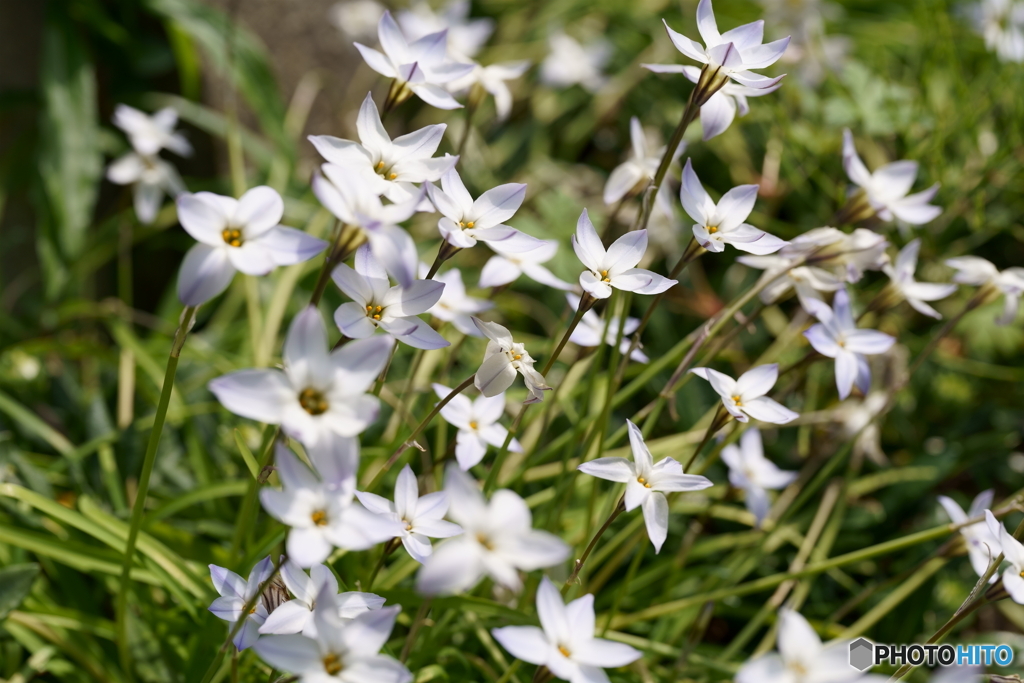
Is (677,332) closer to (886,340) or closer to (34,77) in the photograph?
(886,340)

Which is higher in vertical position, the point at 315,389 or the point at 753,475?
the point at 315,389

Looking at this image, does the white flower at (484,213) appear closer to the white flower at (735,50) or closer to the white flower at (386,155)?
the white flower at (386,155)

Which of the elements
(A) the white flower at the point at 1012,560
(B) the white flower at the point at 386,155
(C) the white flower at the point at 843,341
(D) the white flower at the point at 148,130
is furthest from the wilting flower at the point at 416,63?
(D) the white flower at the point at 148,130

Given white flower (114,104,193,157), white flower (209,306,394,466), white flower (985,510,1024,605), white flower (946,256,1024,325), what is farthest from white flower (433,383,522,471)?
white flower (114,104,193,157)

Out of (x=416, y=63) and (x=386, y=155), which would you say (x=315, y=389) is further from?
(x=416, y=63)

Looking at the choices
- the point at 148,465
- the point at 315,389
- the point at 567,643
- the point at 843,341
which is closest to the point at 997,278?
the point at 843,341

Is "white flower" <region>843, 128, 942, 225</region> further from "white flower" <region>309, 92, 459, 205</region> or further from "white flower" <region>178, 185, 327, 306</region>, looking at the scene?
"white flower" <region>178, 185, 327, 306</region>
